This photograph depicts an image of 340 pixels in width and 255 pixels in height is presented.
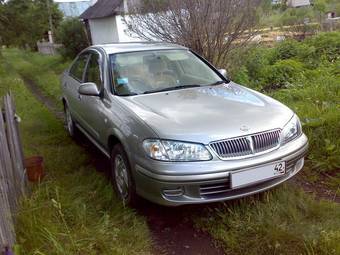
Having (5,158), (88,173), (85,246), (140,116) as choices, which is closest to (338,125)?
(140,116)

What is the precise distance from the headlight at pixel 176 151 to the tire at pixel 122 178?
0.46m

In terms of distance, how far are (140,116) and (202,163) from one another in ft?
2.55

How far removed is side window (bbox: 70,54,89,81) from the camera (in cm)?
562

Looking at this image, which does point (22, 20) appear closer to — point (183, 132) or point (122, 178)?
point (122, 178)

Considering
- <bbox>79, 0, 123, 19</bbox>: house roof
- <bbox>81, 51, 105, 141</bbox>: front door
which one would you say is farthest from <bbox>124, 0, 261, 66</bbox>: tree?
<bbox>79, 0, 123, 19</bbox>: house roof

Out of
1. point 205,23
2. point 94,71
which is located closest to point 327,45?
point 205,23

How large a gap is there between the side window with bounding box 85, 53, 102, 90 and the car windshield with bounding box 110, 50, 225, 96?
0.83 ft

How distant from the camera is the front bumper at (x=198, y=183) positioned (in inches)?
125

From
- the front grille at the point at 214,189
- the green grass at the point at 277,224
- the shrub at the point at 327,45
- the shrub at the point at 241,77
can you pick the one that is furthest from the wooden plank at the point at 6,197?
the shrub at the point at 327,45

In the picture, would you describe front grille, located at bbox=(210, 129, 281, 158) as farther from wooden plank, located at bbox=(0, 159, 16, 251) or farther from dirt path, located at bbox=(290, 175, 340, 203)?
wooden plank, located at bbox=(0, 159, 16, 251)

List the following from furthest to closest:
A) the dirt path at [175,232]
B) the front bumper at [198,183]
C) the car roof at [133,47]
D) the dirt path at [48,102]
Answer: the dirt path at [48,102], the car roof at [133,47], the dirt path at [175,232], the front bumper at [198,183]

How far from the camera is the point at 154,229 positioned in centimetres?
362

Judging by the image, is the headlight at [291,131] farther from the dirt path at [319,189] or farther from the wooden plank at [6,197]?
the wooden plank at [6,197]

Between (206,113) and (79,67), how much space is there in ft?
9.49
